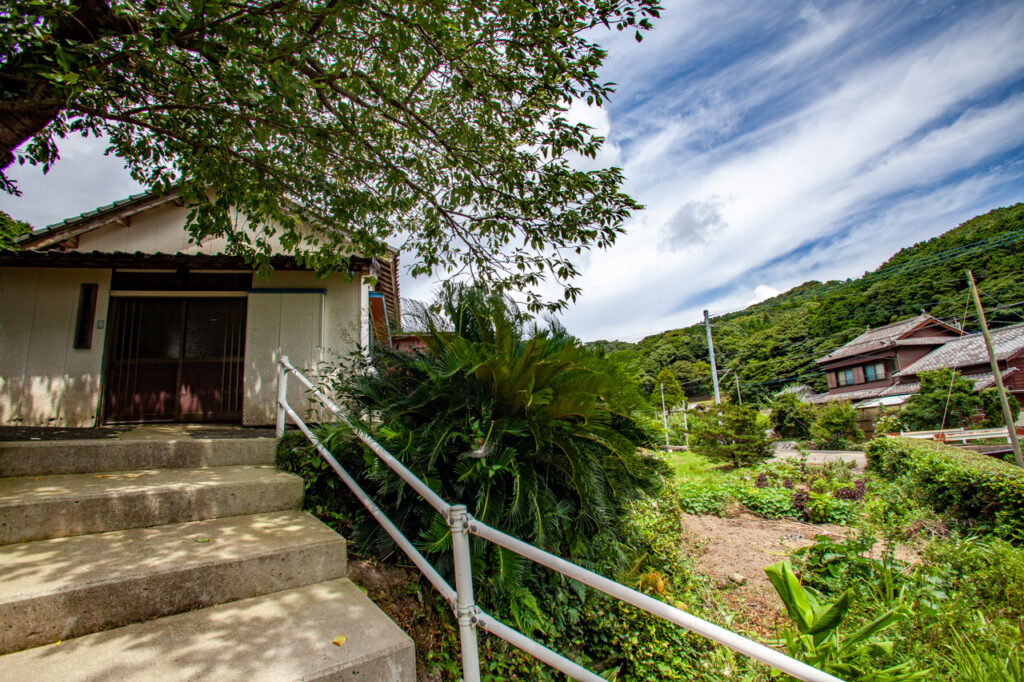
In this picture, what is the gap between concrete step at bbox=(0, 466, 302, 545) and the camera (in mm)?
2670

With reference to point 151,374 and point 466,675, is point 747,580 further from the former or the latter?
point 151,374

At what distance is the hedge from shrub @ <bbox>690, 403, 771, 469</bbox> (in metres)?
4.88

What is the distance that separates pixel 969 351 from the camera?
30203mm

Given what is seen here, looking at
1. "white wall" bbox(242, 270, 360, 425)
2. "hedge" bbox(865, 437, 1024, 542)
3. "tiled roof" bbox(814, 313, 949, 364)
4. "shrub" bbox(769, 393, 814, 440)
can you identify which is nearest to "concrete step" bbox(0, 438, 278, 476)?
"white wall" bbox(242, 270, 360, 425)

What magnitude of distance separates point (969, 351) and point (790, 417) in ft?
45.6

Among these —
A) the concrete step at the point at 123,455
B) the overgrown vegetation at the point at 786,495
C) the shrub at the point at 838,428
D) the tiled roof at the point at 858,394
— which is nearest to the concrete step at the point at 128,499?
the concrete step at the point at 123,455

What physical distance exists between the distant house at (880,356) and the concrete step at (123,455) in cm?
4054

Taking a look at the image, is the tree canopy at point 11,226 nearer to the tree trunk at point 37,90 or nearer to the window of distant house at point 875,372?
the tree trunk at point 37,90

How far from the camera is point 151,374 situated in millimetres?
7367

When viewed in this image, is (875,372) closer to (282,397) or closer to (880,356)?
(880,356)

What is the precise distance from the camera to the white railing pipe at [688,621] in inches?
44.4

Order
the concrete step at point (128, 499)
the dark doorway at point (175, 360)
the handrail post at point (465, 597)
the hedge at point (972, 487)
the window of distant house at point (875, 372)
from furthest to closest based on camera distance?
the window of distant house at point (875, 372) < the dark doorway at point (175, 360) < the hedge at point (972, 487) < the concrete step at point (128, 499) < the handrail post at point (465, 597)

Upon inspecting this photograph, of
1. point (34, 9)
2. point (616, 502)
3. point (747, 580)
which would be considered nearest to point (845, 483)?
point (747, 580)

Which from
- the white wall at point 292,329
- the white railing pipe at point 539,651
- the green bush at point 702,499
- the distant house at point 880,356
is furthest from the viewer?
the distant house at point 880,356
